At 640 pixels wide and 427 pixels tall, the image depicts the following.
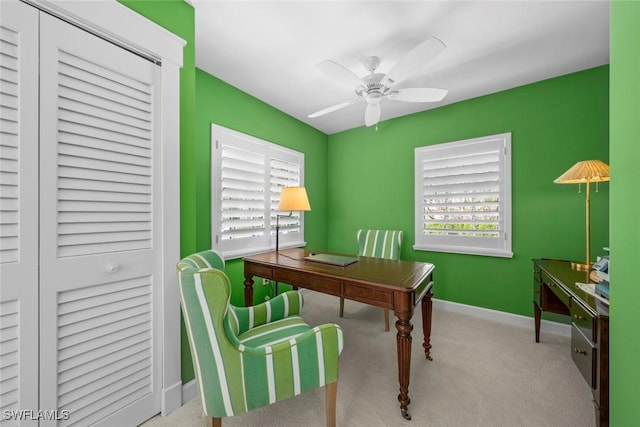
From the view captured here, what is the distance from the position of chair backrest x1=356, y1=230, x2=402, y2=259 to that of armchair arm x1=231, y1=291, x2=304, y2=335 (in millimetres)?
1603

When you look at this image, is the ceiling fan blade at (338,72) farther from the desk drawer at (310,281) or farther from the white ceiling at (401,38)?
the desk drawer at (310,281)

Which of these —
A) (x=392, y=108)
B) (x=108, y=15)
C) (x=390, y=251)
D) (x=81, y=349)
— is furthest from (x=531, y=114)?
(x=81, y=349)

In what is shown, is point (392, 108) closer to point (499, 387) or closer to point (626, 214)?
point (626, 214)

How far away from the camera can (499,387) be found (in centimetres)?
173

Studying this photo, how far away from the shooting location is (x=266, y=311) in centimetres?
168

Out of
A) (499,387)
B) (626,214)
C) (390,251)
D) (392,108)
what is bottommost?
(499,387)

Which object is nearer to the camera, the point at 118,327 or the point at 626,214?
the point at 626,214

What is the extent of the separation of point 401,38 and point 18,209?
253 centimetres

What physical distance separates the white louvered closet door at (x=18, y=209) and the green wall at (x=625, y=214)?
237 centimetres

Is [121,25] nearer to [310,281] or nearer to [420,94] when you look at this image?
[310,281]

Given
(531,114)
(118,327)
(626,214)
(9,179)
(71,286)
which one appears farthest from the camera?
(531,114)

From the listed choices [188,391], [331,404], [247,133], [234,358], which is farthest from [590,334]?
[247,133]

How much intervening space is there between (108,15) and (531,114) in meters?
3.64

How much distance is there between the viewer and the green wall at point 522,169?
2.34 meters
